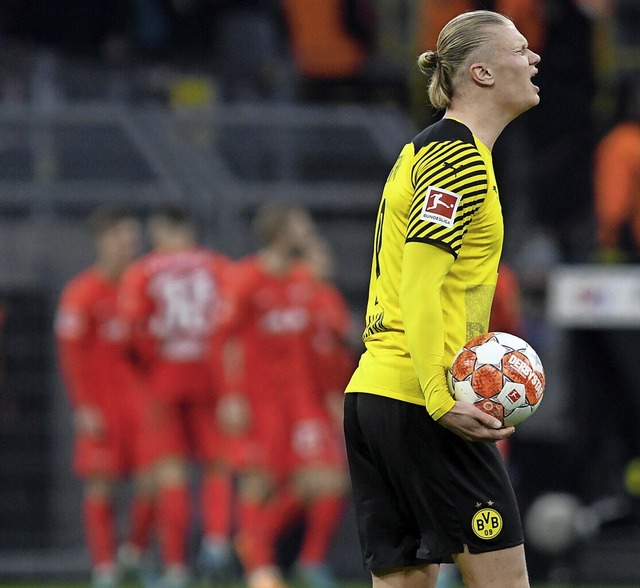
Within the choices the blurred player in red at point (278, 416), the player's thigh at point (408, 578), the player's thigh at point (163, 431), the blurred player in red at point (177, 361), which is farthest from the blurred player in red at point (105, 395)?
the player's thigh at point (408, 578)

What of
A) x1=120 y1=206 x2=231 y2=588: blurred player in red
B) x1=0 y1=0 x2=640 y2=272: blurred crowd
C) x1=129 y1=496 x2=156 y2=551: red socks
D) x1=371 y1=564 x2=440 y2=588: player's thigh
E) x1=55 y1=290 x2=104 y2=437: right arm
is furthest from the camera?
x1=0 y1=0 x2=640 y2=272: blurred crowd

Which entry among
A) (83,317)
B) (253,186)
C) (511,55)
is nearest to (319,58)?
(253,186)

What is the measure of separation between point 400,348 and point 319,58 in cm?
985

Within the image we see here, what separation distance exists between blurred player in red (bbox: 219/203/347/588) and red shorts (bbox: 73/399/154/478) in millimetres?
743

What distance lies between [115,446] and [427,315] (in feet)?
21.1

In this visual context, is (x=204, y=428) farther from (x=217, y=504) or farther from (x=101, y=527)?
(x=101, y=527)

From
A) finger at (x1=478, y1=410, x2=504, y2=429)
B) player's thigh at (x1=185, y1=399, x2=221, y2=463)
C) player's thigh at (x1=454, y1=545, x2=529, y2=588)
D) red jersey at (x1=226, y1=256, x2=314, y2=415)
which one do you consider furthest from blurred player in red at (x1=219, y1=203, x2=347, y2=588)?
finger at (x1=478, y1=410, x2=504, y2=429)

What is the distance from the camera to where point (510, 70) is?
3969 mm

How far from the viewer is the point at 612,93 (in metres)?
12.7

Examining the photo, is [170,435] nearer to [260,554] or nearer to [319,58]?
[260,554]

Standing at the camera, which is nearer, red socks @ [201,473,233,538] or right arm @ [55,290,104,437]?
red socks @ [201,473,233,538]

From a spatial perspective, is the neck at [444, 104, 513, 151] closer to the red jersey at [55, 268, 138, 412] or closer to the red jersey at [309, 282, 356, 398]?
the red jersey at [309, 282, 356, 398]

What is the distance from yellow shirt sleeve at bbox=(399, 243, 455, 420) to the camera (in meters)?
3.75

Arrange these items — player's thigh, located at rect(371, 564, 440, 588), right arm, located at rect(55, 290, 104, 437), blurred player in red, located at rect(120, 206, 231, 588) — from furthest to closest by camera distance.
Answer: right arm, located at rect(55, 290, 104, 437)
blurred player in red, located at rect(120, 206, 231, 588)
player's thigh, located at rect(371, 564, 440, 588)
